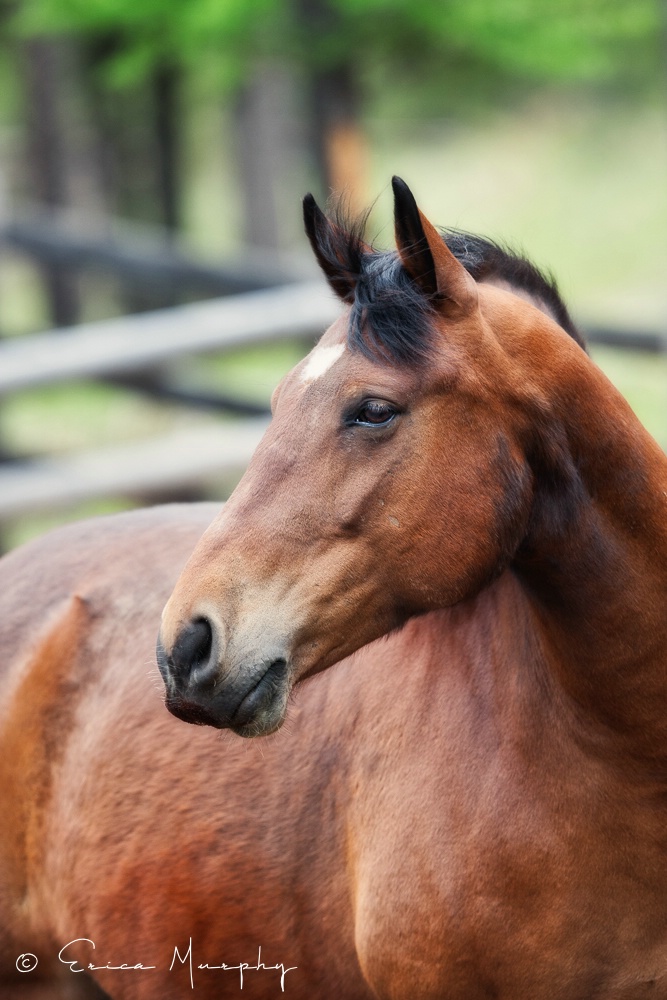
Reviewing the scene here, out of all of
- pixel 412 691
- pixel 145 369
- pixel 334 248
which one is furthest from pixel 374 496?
pixel 145 369

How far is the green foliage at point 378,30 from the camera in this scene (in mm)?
7922

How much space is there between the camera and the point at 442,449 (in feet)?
6.65

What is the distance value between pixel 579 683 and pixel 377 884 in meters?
0.61

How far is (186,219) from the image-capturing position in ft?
48.8

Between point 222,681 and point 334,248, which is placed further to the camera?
point 334,248

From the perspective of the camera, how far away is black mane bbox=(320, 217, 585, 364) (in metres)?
2.04

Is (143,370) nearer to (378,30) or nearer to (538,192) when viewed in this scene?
→ (378,30)

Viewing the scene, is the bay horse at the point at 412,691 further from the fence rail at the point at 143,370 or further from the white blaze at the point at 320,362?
the fence rail at the point at 143,370

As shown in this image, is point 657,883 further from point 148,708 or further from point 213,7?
point 213,7

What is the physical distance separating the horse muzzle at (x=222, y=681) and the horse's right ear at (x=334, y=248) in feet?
2.34

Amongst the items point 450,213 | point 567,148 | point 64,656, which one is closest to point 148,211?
point 450,213

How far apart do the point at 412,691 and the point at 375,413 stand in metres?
0.72

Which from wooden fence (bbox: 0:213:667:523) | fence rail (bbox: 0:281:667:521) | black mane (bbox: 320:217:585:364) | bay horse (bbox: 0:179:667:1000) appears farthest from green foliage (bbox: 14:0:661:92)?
bay horse (bbox: 0:179:667:1000)
